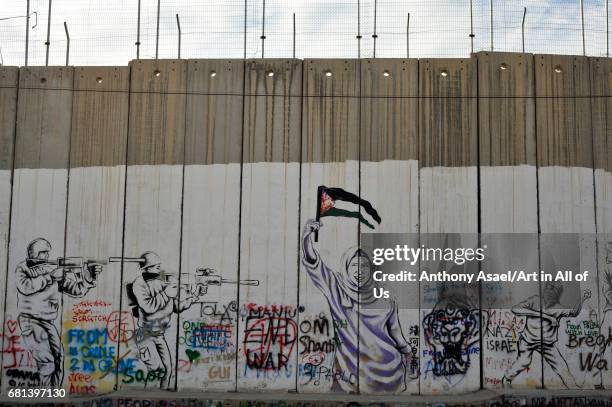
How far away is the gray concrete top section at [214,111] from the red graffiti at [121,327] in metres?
3.12

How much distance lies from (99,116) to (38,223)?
2.36 meters

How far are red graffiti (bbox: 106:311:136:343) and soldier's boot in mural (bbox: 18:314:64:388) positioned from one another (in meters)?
1.00

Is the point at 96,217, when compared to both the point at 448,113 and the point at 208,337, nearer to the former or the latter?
the point at 208,337

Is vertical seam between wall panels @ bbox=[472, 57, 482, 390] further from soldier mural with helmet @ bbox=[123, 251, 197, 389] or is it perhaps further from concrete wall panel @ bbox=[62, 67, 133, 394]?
concrete wall panel @ bbox=[62, 67, 133, 394]

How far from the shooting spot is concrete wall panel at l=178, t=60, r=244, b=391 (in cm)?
1200

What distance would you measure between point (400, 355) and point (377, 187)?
10.3 feet

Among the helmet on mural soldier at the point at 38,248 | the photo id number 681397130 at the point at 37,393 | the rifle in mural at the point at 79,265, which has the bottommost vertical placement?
the photo id number 681397130 at the point at 37,393

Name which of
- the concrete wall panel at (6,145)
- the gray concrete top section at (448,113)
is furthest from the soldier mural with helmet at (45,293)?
the gray concrete top section at (448,113)

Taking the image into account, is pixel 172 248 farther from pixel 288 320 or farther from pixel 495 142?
pixel 495 142

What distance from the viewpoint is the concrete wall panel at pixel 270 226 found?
12.0 meters

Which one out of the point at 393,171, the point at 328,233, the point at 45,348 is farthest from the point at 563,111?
the point at 45,348

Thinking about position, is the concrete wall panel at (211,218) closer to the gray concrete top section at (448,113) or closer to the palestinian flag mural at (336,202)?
the palestinian flag mural at (336,202)

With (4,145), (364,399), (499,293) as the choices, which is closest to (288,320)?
(364,399)

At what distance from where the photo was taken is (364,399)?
11.6 meters
